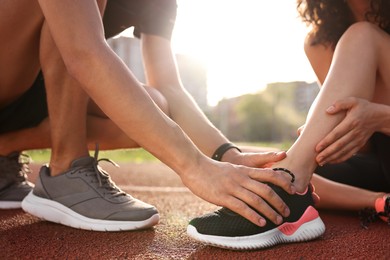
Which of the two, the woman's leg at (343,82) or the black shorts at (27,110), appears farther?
the black shorts at (27,110)

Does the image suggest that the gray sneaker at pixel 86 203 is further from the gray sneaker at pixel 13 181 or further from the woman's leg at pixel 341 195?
the woman's leg at pixel 341 195

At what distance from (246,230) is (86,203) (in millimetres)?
536

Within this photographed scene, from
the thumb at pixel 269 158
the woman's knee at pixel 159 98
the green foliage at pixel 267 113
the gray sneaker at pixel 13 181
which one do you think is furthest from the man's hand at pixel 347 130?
the green foliage at pixel 267 113

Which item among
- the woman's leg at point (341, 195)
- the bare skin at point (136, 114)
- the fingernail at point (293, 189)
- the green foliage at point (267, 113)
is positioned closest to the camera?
the bare skin at point (136, 114)

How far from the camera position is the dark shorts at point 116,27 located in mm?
1736

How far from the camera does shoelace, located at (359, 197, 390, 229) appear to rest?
152cm

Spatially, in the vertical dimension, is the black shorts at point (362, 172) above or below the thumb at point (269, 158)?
below

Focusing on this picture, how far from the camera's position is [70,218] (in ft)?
4.47

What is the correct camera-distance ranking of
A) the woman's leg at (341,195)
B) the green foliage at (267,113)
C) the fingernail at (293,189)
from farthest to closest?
1. the green foliage at (267,113)
2. the woman's leg at (341,195)
3. the fingernail at (293,189)

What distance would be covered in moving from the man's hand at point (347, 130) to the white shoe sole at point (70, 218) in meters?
0.57

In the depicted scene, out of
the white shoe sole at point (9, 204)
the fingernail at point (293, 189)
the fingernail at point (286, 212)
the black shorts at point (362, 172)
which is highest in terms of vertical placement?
the fingernail at point (293, 189)

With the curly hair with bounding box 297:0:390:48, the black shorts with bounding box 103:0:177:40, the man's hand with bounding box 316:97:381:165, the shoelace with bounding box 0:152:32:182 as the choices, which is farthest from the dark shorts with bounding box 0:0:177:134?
the man's hand with bounding box 316:97:381:165

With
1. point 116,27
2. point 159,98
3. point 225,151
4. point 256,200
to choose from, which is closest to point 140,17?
point 116,27

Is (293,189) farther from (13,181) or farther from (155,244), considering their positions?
(13,181)
